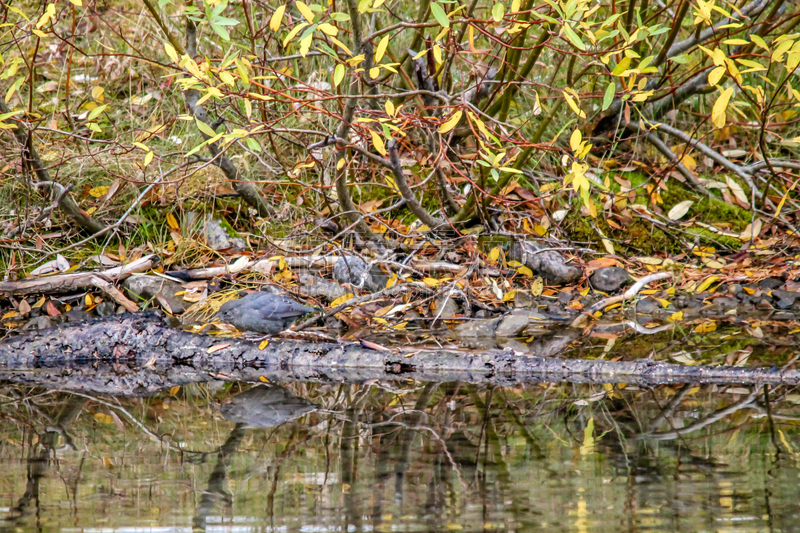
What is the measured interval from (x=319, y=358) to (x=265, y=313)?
502 millimetres

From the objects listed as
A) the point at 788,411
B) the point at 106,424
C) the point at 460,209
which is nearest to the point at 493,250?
the point at 460,209

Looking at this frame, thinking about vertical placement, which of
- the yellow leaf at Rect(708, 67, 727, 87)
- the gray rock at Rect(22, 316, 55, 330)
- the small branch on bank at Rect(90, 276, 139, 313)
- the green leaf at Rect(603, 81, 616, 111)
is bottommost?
the gray rock at Rect(22, 316, 55, 330)

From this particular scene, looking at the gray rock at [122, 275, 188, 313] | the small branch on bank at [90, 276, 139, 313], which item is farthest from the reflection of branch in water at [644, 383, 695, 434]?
the small branch on bank at [90, 276, 139, 313]

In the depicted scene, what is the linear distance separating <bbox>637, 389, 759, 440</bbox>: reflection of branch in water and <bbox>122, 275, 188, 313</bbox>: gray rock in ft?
7.97

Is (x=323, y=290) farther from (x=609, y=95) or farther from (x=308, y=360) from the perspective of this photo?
(x=609, y=95)

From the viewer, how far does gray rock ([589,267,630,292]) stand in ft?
12.6

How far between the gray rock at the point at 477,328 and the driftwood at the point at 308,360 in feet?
0.89

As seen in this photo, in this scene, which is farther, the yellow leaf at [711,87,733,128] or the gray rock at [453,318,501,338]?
the gray rock at [453,318,501,338]

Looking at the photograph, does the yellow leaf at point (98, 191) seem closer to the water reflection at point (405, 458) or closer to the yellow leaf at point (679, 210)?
the water reflection at point (405, 458)

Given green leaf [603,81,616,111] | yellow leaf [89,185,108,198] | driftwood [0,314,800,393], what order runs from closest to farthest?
1. driftwood [0,314,800,393]
2. green leaf [603,81,616,111]
3. yellow leaf [89,185,108,198]

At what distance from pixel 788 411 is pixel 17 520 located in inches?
78.8

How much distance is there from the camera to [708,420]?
2168mm

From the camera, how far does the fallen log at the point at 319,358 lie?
2.65m

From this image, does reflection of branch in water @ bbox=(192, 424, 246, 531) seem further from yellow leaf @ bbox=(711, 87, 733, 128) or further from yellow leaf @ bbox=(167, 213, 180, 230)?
yellow leaf @ bbox=(167, 213, 180, 230)
